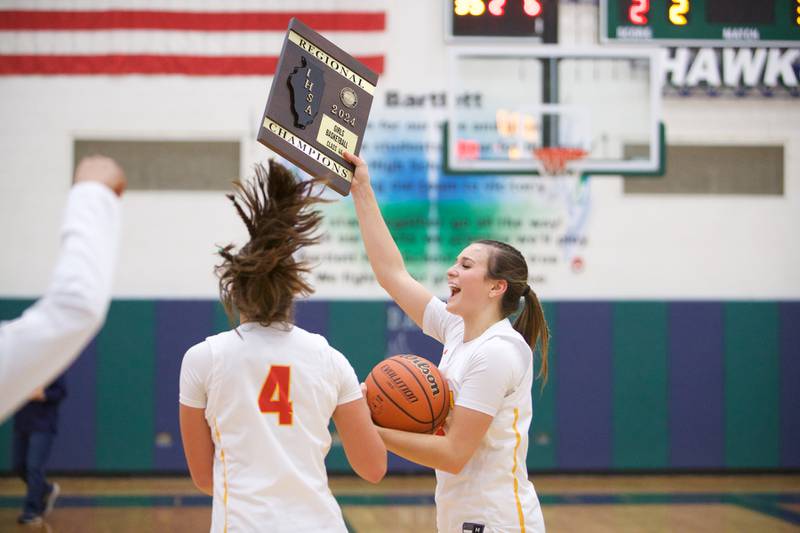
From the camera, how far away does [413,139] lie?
366 inches

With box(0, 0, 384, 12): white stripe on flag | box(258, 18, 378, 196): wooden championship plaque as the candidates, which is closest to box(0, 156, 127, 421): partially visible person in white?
box(258, 18, 378, 196): wooden championship plaque

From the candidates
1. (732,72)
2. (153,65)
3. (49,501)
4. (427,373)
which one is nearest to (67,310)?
(427,373)

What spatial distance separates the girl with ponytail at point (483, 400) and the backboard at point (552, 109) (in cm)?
478

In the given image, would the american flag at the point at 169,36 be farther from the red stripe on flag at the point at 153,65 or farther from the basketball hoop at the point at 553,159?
the basketball hoop at the point at 553,159

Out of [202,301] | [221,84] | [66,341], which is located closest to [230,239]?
[202,301]

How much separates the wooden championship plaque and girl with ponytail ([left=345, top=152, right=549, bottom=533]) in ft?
0.30

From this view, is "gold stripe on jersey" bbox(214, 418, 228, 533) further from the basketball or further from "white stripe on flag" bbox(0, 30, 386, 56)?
"white stripe on flag" bbox(0, 30, 386, 56)

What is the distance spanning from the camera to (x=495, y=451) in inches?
114

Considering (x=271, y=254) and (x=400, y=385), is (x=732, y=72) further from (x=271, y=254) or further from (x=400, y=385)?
(x=271, y=254)

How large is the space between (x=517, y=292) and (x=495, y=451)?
582 mm

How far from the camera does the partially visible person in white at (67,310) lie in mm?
1526

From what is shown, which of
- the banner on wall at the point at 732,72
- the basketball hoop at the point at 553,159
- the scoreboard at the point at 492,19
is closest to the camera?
the scoreboard at the point at 492,19

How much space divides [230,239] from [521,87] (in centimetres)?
324

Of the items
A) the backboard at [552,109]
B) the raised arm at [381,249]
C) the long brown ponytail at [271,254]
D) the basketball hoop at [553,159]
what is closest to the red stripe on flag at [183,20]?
the backboard at [552,109]
